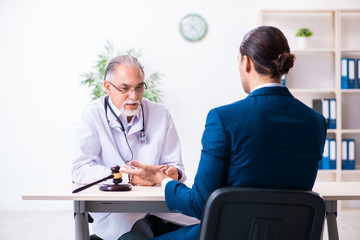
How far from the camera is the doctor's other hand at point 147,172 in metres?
1.97

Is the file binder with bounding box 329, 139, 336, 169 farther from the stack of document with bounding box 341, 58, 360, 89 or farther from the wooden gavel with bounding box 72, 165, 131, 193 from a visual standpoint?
the wooden gavel with bounding box 72, 165, 131, 193

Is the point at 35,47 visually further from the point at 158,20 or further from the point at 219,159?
the point at 219,159

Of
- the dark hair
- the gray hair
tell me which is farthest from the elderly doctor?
the dark hair

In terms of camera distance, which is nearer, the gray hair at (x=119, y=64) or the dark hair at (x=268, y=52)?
the dark hair at (x=268, y=52)

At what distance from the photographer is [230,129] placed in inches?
55.9

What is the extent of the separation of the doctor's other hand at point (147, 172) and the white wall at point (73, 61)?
3125 mm

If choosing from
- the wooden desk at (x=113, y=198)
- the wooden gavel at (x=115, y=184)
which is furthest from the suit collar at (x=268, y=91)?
the wooden gavel at (x=115, y=184)

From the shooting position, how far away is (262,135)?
56.0 inches

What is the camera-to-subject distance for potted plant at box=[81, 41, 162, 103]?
4.75m

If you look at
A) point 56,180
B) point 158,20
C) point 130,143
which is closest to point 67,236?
point 56,180

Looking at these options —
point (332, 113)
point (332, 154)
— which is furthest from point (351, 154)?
point (332, 113)

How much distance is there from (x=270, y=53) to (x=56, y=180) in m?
4.06

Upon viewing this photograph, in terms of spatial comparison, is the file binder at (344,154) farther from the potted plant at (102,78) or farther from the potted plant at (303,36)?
the potted plant at (102,78)

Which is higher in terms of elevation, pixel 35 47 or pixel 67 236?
pixel 35 47
